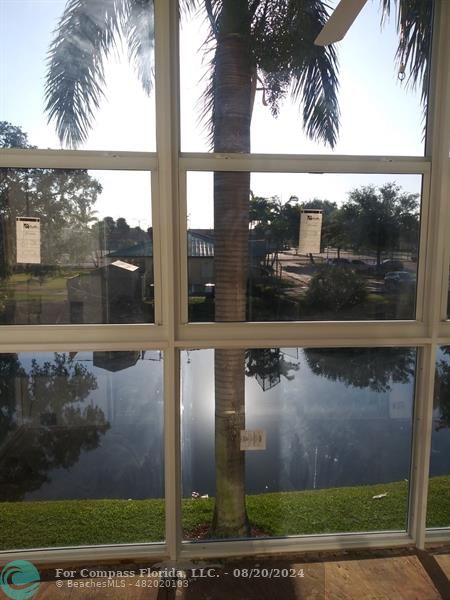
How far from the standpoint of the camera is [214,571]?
1.69 metres

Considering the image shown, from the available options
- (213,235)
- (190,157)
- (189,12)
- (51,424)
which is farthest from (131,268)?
(189,12)

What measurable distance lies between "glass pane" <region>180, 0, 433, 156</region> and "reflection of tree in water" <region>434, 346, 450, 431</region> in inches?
39.9

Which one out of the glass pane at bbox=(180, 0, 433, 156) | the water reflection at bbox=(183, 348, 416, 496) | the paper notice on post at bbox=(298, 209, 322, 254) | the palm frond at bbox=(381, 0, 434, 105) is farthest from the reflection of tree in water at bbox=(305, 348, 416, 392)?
the palm frond at bbox=(381, 0, 434, 105)

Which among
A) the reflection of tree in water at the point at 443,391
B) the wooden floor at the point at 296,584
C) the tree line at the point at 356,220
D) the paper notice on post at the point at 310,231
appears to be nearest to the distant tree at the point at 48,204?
the tree line at the point at 356,220

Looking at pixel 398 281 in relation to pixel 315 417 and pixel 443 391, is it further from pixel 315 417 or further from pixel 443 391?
pixel 315 417

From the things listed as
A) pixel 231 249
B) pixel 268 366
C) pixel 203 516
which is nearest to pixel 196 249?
pixel 231 249

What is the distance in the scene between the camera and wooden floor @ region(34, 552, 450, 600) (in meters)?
1.56

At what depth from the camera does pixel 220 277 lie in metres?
1.73

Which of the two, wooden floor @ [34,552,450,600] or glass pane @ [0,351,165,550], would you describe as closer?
wooden floor @ [34,552,450,600]

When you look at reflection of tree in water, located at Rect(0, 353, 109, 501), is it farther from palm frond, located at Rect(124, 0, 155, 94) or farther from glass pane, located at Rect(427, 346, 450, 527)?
glass pane, located at Rect(427, 346, 450, 527)

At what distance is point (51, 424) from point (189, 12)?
195 cm

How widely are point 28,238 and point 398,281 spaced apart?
1.71 metres

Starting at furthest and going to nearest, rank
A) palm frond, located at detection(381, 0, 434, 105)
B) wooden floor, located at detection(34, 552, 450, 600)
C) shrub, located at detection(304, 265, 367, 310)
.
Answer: shrub, located at detection(304, 265, 367, 310) < palm frond, located at detection(381, 0, 434, 105) < wooden floor, located at detection(34, 552, 450, 600)

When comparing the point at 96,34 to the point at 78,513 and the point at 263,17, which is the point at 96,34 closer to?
the point at 263,17
